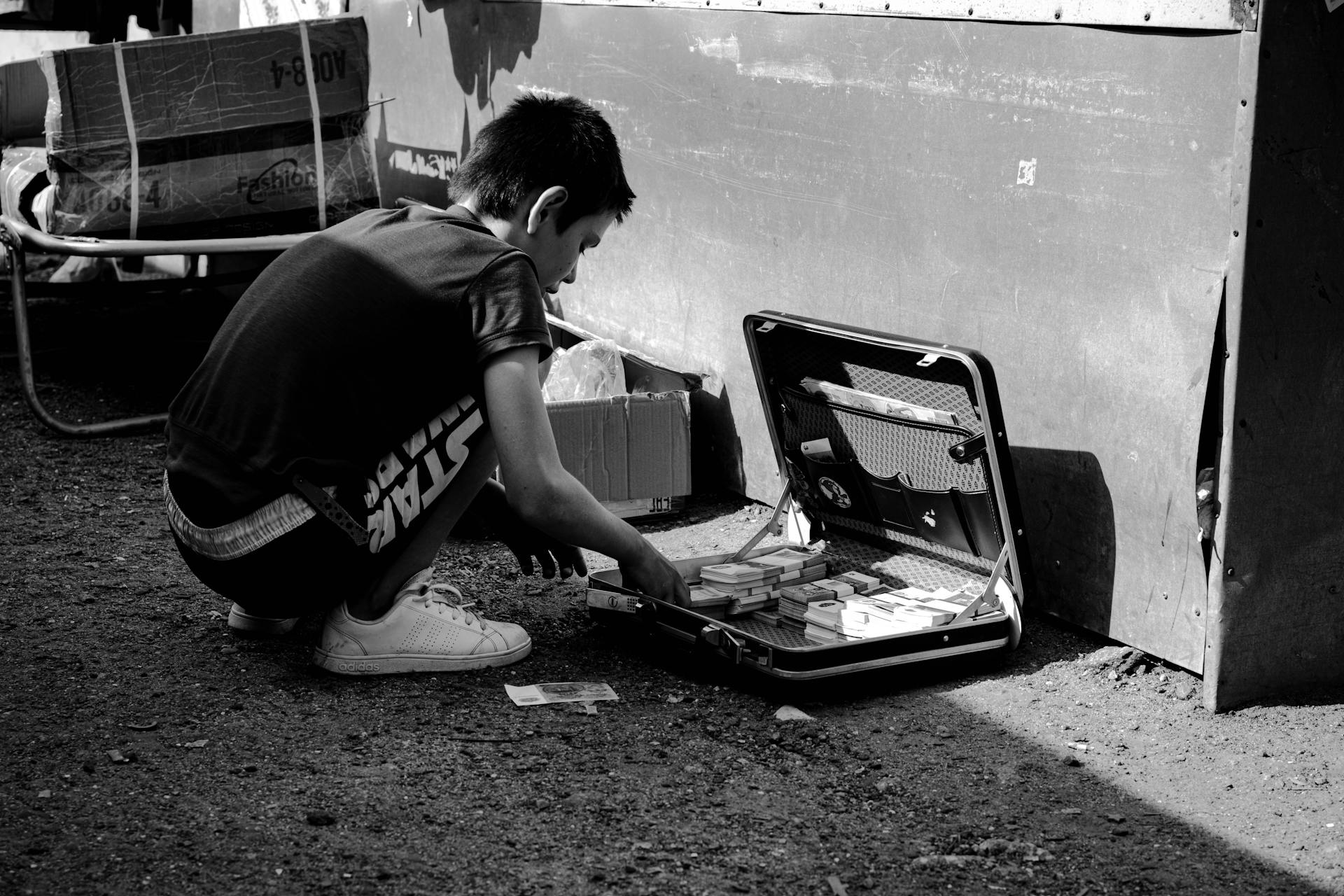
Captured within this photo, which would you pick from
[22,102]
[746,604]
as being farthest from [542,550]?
[22,102]

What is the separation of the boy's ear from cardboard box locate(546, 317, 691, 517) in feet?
4.48

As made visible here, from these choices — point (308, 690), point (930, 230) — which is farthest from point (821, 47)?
point (308, 690)

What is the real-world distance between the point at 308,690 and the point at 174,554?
130 centimetres

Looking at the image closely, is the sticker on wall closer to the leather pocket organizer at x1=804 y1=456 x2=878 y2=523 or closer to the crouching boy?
the leather pocket organizer at x1=804 y1=456 x2=878 y2=523

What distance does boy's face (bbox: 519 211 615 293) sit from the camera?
3.04 meters

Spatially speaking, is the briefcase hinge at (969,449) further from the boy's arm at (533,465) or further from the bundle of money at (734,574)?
the boy's arm at (533,465)

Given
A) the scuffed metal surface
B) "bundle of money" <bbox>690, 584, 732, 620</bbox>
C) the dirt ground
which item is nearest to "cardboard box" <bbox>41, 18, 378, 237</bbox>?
the dirt ground

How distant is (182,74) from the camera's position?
211 inches

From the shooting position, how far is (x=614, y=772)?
2758mm

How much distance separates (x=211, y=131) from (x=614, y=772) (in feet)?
12.3

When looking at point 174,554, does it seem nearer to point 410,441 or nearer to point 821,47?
point 410,441

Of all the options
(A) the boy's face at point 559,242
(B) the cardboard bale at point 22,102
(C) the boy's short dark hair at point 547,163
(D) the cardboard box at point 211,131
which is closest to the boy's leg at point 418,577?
(A) the boy's face at point 559,242

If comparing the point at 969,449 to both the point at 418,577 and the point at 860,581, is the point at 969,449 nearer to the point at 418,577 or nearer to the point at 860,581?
the point at 860,581

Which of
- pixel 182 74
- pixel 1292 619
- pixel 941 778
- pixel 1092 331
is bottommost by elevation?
pixel 941 778
